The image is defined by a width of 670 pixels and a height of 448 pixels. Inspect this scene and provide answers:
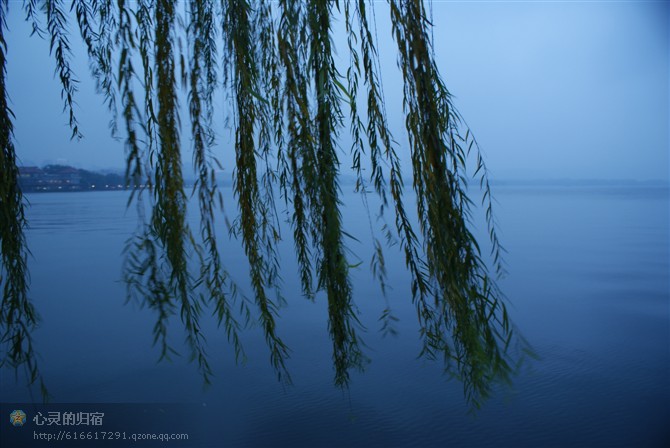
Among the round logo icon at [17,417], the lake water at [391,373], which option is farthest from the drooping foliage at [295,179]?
the round logo icon at [17,417]

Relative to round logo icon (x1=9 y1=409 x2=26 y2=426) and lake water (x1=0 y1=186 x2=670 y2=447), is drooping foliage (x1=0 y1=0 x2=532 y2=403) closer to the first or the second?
A: lake water (x1=0 y1=186 x2=670 y2=447)

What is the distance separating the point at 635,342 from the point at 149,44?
3.08 meters

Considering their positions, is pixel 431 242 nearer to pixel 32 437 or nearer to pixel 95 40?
pixel 95 40

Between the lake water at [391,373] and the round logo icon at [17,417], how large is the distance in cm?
5

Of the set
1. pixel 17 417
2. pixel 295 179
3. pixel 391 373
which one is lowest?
pixel 391 373

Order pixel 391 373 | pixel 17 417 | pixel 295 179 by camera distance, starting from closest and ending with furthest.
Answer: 1. pixel 295 179
2. pixel 17 417
3. pixel 391 373

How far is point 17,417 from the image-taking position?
1.98 meters

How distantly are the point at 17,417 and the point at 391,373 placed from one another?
177cm

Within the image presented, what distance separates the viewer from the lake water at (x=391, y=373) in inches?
78.8

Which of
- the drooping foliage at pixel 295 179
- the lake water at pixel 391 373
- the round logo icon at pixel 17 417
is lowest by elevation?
the lake water at pixel 391 373

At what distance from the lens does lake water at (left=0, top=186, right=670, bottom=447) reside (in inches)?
78.8

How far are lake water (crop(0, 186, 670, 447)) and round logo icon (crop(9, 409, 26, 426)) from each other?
0.05 meters

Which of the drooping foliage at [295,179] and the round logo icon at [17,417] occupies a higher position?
the drooping foliage at [295,179]

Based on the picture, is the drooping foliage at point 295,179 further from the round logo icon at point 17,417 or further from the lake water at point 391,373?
the round logo icon at point 17,417
